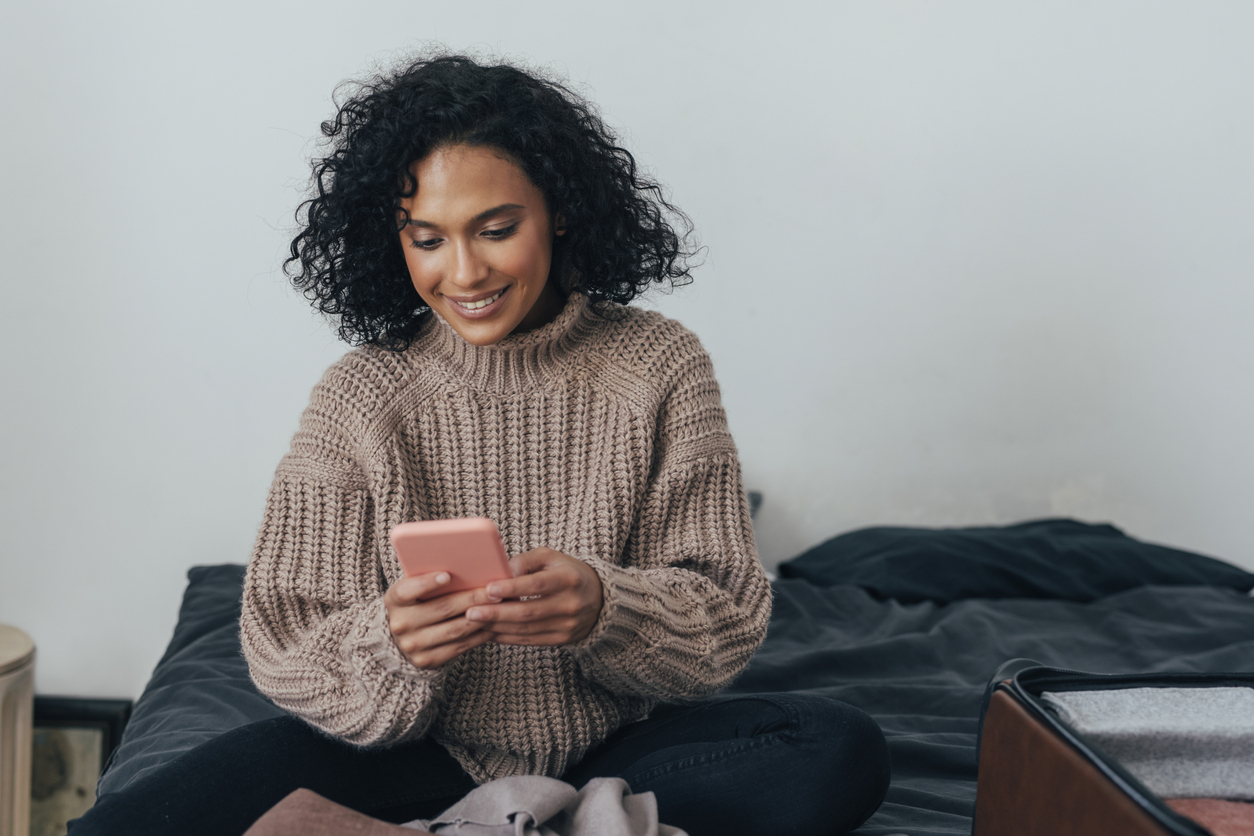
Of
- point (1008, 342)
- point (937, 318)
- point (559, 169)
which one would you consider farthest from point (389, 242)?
point (1008, 342)

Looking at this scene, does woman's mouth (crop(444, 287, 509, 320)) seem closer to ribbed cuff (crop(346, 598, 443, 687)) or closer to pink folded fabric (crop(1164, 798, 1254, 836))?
ribbed cuff (crop(346, 598, 443, 687))

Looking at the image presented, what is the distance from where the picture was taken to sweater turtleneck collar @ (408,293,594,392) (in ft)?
A: 3.38

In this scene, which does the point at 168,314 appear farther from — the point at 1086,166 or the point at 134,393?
the point at 1086,166

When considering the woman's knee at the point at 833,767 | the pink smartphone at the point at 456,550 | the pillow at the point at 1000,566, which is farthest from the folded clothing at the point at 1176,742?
the pillow at the point at 1000,566

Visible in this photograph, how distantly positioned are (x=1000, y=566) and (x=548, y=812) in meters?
1.25

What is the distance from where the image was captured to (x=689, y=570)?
101cm

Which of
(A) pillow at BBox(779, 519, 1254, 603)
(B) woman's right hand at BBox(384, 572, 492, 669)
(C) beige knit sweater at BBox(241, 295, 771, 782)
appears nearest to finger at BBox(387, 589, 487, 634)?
(B) woman's right hand at BBox(384, 572, 492, 669)

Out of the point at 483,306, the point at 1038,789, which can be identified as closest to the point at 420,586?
the point at 483,306

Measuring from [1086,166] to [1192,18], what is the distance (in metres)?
0.36

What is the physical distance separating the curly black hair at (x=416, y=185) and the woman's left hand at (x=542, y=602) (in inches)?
14.1

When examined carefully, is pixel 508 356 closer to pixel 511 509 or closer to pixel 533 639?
pixel 511 509

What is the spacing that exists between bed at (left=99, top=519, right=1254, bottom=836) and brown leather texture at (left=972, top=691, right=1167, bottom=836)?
18 centimetres

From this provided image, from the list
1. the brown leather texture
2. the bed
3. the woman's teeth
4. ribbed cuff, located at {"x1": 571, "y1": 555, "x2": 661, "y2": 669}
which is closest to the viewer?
the brown leather texture

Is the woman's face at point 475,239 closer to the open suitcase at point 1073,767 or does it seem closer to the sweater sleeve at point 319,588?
the sweater sleeve at point 319,588
